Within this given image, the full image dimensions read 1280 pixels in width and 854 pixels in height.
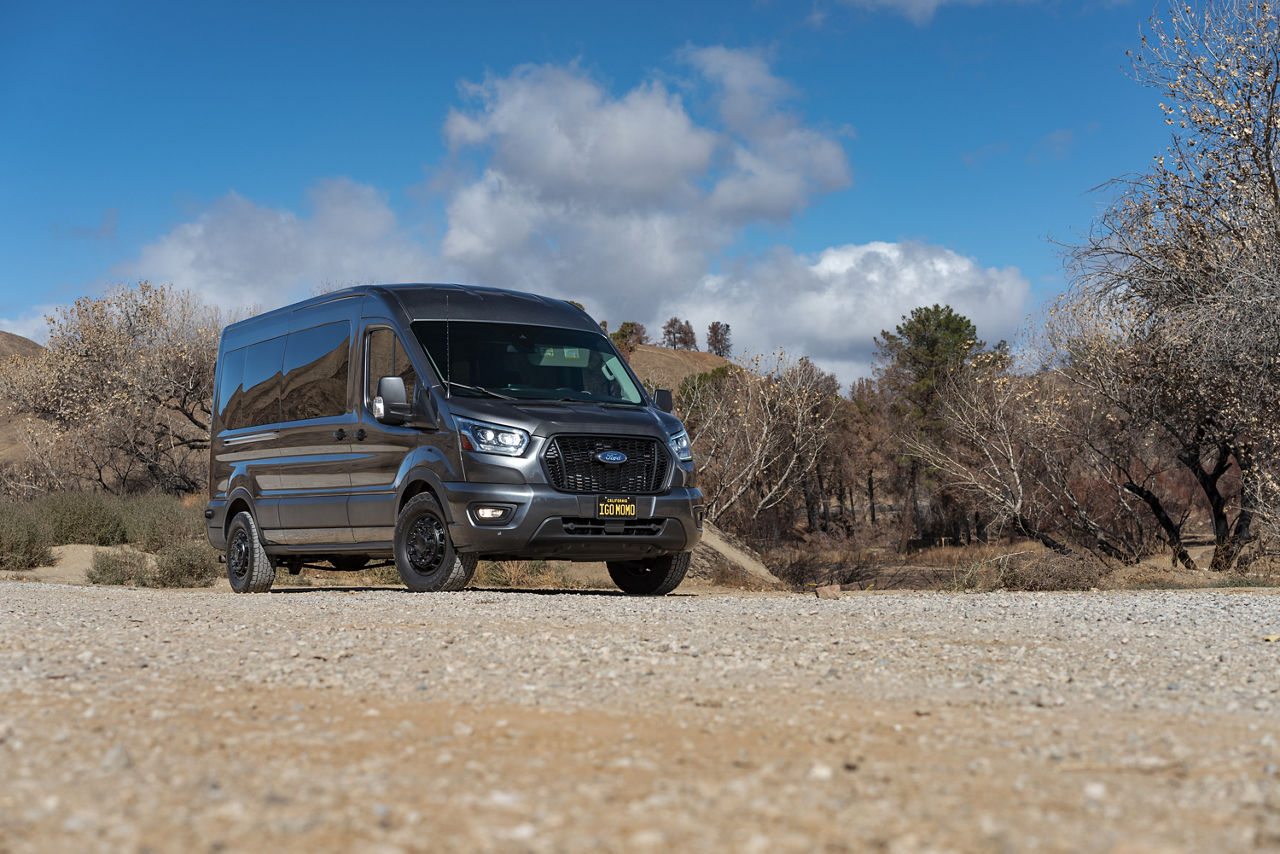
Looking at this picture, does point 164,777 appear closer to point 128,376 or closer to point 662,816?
point 662,816

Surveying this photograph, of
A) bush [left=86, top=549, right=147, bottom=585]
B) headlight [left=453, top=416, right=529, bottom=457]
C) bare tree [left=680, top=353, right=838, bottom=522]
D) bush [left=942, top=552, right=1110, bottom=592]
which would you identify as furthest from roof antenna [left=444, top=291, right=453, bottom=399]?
bare tree [left=680, top=353, right=838, bottom=522]

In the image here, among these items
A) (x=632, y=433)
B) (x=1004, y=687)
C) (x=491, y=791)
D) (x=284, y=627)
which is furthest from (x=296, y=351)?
(x=491, y=791)

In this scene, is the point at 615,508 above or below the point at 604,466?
below

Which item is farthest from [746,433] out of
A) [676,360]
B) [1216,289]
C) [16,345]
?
[16,345]

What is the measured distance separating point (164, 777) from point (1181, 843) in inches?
106

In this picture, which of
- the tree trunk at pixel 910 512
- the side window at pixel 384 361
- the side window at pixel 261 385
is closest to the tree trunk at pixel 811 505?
the tree trunk at pixel 910 512

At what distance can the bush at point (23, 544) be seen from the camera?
60.0 feet

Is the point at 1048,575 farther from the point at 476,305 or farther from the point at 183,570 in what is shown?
the point at 183,570

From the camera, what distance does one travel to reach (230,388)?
47.4ft

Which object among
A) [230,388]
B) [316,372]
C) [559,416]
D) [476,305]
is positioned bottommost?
[559,416]

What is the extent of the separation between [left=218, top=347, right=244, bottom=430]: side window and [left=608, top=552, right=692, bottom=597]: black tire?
203 inches

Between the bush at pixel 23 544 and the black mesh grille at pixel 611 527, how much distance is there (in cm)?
1212

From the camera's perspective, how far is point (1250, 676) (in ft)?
18.4

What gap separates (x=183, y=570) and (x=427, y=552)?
689 cm
